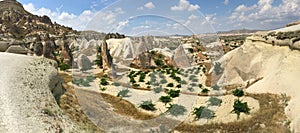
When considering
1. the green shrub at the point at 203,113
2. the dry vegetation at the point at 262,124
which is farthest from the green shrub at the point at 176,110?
the dry vegetation at the point at 262,124

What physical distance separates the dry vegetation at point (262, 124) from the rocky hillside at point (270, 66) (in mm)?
380

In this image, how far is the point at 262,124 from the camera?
39.9 ft

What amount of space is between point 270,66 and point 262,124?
7.87 meters

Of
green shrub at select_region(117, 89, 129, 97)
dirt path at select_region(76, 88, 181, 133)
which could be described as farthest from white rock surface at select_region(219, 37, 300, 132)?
green shrub at select_region(117, 89, 129, 97)

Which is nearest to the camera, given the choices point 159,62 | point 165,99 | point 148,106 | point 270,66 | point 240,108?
point 240,108

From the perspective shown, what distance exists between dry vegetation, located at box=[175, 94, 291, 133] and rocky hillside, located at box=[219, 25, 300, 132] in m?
0.38

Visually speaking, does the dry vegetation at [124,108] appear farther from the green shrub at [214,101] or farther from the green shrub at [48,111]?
the green shrub at [48,111]

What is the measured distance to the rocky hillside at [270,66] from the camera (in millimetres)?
14600

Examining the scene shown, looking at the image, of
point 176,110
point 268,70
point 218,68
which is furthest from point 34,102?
point 218,68

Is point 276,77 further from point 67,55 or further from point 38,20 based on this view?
point 38,20

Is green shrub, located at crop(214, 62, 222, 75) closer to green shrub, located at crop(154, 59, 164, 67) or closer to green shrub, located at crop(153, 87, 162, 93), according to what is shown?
green shrub, located at crop(153, 87, 162, 93)

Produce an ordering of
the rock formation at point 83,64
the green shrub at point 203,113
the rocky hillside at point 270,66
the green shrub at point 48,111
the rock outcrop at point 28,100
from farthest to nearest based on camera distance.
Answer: the rock formation at point 83,64 < the rocky hillside at point 270,66 < the green shrub at point 203,113 < the green shrub at point 48,111 < the rock outcrop at point 28,100

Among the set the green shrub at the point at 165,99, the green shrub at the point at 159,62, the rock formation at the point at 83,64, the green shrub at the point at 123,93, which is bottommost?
the green shrub at the point at 165,99

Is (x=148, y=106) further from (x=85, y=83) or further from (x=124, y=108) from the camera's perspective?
(x=85, y=83)
